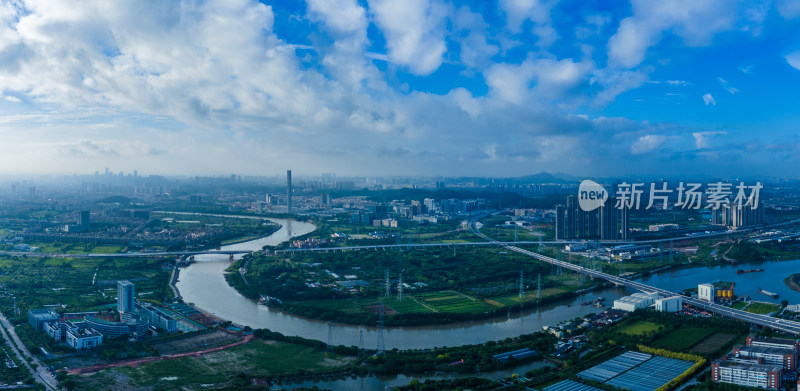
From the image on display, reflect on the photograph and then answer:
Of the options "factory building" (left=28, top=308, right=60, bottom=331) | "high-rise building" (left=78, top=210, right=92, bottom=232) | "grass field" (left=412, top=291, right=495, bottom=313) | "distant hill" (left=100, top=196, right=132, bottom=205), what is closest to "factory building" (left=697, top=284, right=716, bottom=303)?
"grass field" (left=412, top=291, right=495, bottom=313)

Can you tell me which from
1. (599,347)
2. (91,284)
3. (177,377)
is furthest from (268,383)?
(91,284)

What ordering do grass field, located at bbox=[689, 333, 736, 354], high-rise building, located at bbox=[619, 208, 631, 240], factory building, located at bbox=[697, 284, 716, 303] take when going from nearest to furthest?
1. grass field, located at bbox=[689, 333, 736, 354]
2. factory building, located at bbox=[697, 284, 716, 303]
3. high-rise building, located at bbox=[619, 208, 631, 240]

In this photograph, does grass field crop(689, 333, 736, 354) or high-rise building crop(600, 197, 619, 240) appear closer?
grass field crop(689, 333, 736, 354)

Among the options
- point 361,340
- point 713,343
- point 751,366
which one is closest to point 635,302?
point 713,343

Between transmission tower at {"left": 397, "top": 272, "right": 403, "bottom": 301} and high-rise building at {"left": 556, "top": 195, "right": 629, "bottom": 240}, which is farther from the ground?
high-rise building at {"left": 556, "top": 195, "right": 629, "bottom": 240}

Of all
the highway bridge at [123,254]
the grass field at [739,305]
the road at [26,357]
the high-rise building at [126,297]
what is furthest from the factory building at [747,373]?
the highway bridge at [123,254]

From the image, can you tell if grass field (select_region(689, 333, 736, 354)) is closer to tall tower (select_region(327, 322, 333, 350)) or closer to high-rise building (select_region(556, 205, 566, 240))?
tall tower (select_region(327, 322, 333, 350))

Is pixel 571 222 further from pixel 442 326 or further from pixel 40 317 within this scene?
pixel 40 317
